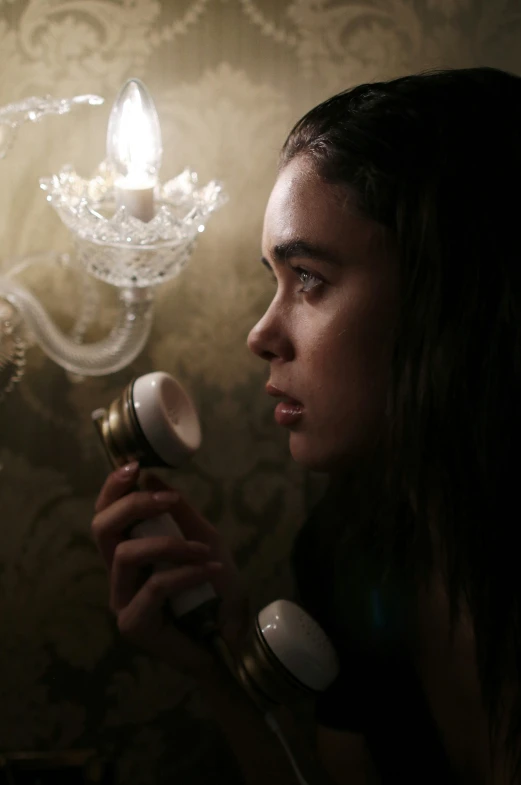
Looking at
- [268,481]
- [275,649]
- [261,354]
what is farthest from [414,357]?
[268,481]

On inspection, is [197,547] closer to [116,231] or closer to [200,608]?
[200,608]

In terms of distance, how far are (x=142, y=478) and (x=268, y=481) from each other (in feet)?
0.92

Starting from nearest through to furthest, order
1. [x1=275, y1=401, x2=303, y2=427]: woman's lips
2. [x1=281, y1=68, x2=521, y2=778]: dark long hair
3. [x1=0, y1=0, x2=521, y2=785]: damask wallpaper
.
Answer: [x1=281, y1=68, x2=521, y2=778]: dark long hair → [x1=275, y1=401, x2=303, y2=427]: woman's lips → [x1=0, y1=0, x2=521, y2=785]: damask wallpaper

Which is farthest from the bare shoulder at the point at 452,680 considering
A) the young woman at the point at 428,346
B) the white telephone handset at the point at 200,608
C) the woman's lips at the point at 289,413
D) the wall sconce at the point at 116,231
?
the wall sconce at the point at 116,231

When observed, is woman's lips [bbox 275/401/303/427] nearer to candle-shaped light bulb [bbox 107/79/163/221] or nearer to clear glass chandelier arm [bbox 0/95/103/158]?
candle-shaped light bulb [bbox 107/79/163/221]

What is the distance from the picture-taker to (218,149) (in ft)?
3.68

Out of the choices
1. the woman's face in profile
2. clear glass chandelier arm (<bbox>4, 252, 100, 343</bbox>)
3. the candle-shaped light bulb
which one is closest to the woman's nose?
the woman's face in profile

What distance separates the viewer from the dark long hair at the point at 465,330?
0.73 metres

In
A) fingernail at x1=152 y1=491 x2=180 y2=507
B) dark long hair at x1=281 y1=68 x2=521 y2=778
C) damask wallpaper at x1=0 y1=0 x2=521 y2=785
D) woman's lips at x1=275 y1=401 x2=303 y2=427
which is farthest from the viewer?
damask wallpaper at x1=0 y1=0 x2=521 y2=785

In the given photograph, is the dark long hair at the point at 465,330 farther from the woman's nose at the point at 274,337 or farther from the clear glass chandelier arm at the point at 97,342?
the clear glass chandelier arm at the point at 97,342

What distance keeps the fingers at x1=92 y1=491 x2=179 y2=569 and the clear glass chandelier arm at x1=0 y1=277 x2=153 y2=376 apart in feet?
0.79

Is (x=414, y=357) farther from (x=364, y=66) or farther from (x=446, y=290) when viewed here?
(x=364, y=66)

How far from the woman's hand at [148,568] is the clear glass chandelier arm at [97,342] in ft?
0.70

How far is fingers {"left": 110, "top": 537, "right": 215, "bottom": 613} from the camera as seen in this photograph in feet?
3.03
